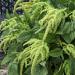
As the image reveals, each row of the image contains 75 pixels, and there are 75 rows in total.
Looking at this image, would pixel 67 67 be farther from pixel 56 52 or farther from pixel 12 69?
pixel 12 69

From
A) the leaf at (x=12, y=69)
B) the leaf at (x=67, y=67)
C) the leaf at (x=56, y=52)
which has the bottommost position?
the leaf at (x=12, y=69)

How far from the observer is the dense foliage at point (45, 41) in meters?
2.67

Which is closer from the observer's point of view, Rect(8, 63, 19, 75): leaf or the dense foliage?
the dense foliage

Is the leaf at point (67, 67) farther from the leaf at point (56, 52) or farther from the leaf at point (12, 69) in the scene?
the leaf at point (12, 69)

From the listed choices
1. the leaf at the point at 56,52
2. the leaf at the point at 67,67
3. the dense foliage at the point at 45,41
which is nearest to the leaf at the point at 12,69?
the dense foliage at the point at 45,41

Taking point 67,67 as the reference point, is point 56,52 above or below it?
above

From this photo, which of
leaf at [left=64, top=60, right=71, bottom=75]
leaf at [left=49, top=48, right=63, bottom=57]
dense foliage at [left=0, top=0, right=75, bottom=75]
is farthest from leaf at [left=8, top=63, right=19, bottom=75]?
leaf at [left=64, top=60, right=71, bottom=75]

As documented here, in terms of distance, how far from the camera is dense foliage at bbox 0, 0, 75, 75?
105 inches

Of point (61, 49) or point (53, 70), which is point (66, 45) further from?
point (53, 70)

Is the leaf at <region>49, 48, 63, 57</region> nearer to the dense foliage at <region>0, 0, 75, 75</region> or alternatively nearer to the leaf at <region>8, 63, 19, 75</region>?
the dense foliage at <region>0, 0, 75, 75</region>

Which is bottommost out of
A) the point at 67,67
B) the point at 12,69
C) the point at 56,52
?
the point at 12,69

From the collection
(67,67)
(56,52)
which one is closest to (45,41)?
(56,52)

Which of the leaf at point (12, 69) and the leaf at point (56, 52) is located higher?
the leaf at point (56, 52)

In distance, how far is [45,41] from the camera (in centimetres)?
279
